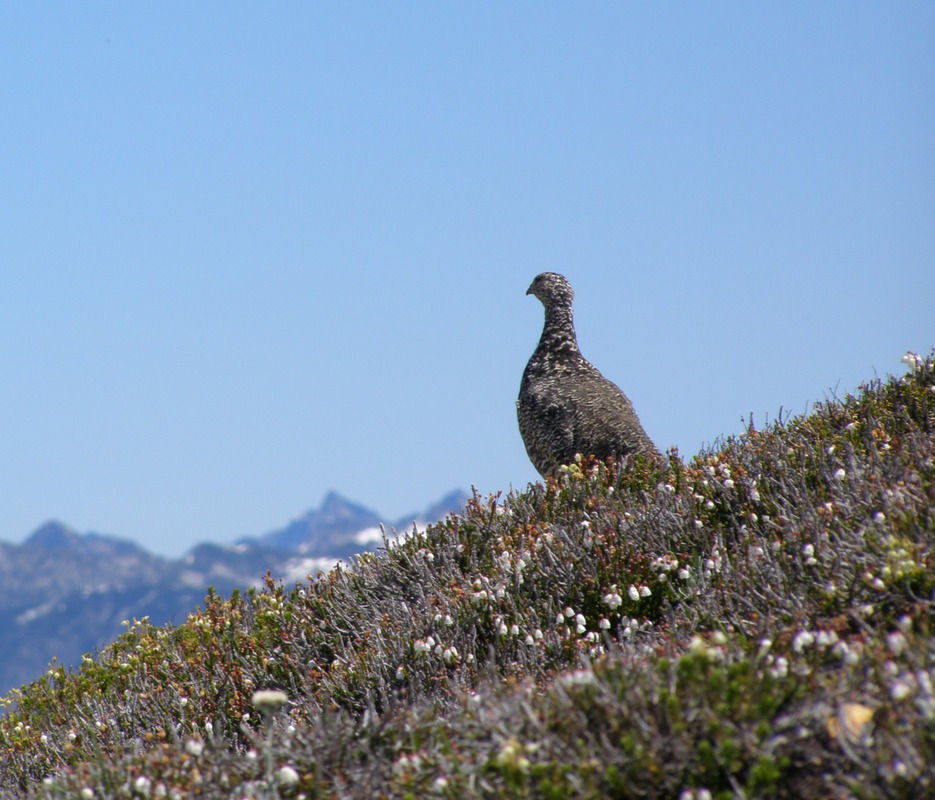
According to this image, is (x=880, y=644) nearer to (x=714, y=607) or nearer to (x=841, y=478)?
(x=714, y=607)

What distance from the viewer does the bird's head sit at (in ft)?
41.2

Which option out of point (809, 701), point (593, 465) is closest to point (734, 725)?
point (809, 701)

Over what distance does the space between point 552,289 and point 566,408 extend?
223cm

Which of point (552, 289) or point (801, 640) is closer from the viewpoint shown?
point (801, 640)

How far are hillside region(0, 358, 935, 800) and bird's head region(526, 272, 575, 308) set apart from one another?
12.5 ft

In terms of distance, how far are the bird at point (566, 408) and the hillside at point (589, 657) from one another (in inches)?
54.7

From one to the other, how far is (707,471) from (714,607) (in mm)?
1850

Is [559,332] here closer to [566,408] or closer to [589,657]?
[566,408]

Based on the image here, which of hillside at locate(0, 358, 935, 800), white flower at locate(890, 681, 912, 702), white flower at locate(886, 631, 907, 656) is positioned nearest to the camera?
white flower at locate(890, 681, 912, 702)

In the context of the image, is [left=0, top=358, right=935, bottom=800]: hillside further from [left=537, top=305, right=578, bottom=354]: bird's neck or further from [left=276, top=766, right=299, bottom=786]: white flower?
[left=537, top=305, right=578, bottom=354]: bird's neck

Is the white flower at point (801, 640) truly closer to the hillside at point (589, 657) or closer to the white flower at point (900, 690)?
the hillside at point (589, 657)

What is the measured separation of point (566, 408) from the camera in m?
10.9

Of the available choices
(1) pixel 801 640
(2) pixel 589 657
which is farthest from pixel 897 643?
(2) pixel 589 657

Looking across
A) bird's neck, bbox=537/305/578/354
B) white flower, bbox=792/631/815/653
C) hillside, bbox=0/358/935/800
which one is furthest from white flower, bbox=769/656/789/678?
bird's neck, bbox=537/305/578/354
